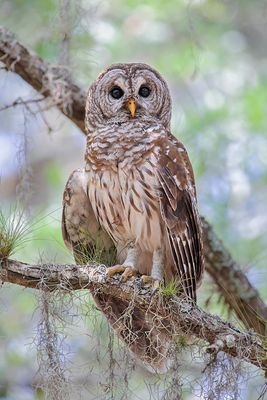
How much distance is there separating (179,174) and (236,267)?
0.92m

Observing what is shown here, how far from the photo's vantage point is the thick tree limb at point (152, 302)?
4.16m

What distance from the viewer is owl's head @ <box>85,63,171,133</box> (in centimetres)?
533

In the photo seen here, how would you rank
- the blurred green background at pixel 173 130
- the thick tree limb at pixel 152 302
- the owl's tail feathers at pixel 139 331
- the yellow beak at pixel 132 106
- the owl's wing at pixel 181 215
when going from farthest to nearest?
the yellow beak at pixel 132 106 < the owl's wing at pixel 181 215 < the blurred green background at pixel 173 130 < the owl's tail feathers at pixel 139 331 < the thick tree limb at pixel 152 302

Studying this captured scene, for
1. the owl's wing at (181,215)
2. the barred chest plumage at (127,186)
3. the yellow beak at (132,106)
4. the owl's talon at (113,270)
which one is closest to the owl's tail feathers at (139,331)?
the owl's talon at (113,270)

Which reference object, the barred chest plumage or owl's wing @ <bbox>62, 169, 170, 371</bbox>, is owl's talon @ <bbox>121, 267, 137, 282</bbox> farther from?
the barred chest plumage

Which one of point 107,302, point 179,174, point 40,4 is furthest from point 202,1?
point 107,302

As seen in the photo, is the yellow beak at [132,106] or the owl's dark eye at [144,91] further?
the owl's dark eye at [144,91]

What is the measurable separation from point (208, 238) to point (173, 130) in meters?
1.42

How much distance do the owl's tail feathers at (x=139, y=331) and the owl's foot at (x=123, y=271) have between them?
112 mm

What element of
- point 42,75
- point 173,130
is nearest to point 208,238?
point 42,75

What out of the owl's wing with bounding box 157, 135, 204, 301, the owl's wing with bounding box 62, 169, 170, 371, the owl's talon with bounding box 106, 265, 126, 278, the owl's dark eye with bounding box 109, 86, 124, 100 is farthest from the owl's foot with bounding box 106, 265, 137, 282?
the owl's dark eye with bounding box 109, 86, 124, 100

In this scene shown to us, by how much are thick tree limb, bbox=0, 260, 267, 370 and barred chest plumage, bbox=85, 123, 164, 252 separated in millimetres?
529

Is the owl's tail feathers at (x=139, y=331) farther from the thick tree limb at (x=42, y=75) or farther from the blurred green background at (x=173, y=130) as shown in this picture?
the thick tree limb at (x=42, y=75)

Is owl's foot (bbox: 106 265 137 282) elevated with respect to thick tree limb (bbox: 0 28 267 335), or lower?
lower
